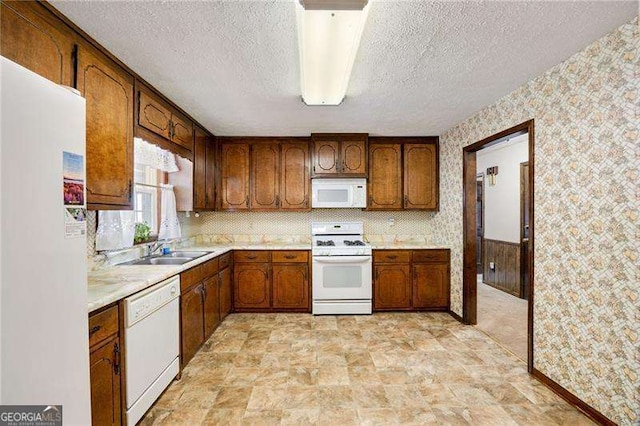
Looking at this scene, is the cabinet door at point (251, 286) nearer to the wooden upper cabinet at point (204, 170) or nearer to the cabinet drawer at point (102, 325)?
the wooden upper cabinet at point (204, 170)

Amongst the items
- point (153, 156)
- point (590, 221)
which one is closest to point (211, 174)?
point (153, 156)

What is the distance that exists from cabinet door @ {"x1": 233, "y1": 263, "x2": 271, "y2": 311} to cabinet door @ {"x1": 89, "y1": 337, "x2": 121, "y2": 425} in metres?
2.04

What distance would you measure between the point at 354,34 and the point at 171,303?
2.09 m

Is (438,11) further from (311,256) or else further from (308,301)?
(308,301)

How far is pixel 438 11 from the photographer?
143 centimetres

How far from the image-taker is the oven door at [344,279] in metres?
3.52

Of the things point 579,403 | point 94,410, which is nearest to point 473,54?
point 579,403

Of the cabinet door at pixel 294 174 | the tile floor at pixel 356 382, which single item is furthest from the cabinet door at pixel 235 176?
the tile floor at pixel 356 382

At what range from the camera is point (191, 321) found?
2.40m

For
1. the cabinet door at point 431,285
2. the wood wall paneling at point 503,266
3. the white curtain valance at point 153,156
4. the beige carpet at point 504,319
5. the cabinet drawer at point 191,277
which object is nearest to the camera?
the cabinet drawer at point 191,277

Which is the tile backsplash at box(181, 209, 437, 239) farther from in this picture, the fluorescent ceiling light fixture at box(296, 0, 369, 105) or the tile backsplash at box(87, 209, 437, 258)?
the fluorescent ceiling light fixture at box(296, 0, 369, 105)

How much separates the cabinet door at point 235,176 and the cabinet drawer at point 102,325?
94.7 inches

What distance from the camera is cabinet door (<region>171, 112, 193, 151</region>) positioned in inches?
106

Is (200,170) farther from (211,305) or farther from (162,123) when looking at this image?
(211,305)
